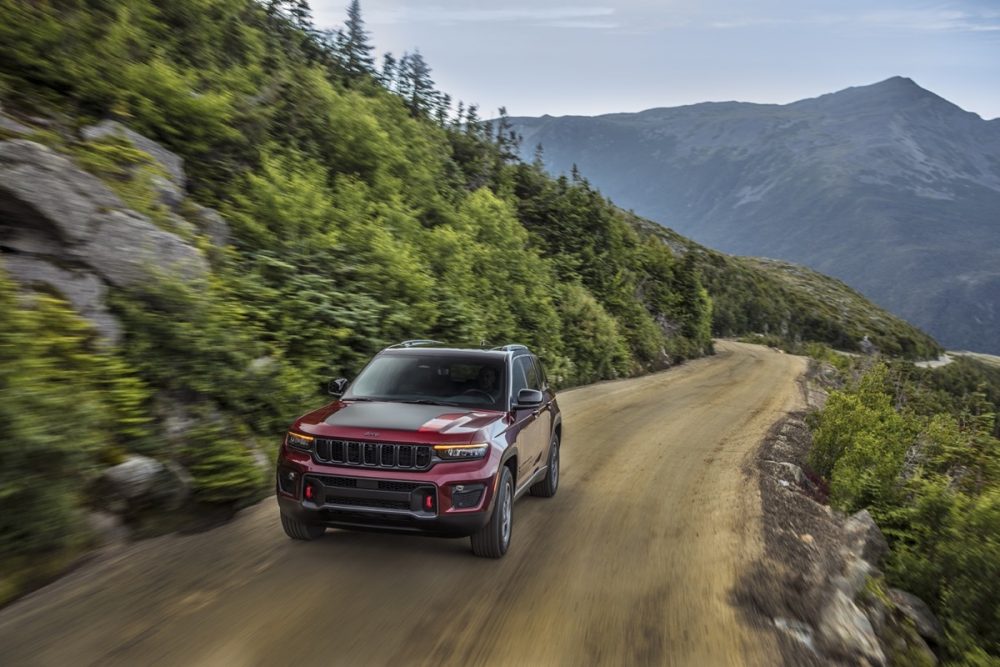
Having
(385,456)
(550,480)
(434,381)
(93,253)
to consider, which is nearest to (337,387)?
(434,381)

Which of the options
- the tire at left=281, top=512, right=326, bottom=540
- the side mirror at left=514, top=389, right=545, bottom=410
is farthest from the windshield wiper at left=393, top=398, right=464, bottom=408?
the tire at left=281, top=512, right=326, bottom=540

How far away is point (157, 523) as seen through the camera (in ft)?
19.9

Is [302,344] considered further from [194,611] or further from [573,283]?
[573,283]

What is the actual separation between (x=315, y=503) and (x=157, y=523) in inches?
71.4

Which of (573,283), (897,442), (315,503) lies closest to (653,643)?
(315,503)

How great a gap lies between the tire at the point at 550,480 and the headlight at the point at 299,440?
339 cm

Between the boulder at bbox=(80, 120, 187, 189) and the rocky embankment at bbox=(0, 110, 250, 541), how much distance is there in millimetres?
611

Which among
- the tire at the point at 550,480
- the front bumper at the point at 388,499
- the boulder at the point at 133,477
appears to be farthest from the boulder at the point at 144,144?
the tire at the point at 550,480

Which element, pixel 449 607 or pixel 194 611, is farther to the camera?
pixel 449 607

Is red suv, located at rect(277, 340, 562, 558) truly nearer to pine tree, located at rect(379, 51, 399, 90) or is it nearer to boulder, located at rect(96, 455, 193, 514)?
boulder, located at rect(96, 455, 193, 514)

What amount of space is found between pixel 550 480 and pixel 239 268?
554 cm

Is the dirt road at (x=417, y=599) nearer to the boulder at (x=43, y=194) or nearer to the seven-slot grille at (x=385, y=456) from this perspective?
the seven-slot grille at (x=385, y=456)

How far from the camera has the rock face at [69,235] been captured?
22.4ft

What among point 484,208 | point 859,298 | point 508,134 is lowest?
point 859,298
